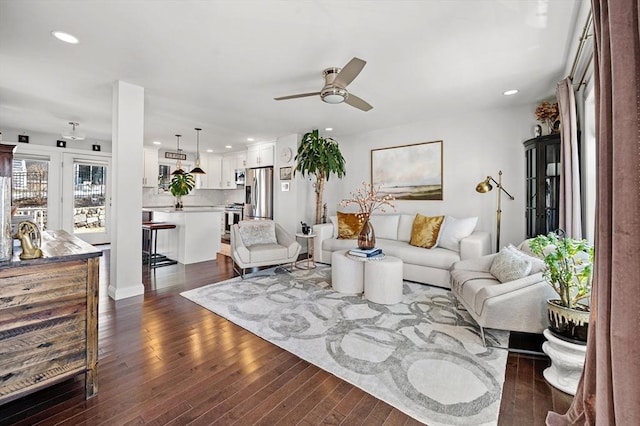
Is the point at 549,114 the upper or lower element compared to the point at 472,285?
upper

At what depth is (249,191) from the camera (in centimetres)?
700

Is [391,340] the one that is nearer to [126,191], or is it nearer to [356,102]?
[356,102]

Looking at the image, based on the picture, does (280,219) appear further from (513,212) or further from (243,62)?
(513,212)

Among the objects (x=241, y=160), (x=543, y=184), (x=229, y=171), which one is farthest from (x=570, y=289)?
(x=229, y=171)

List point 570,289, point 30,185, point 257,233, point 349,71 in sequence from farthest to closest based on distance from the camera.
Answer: point 30,185
point 257,233
point 349,71
point 570,289

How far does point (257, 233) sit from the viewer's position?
446 cm

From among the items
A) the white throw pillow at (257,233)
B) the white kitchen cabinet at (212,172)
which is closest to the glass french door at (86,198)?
the white kitchen cabinet at (212,172)

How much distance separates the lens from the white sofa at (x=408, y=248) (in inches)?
144

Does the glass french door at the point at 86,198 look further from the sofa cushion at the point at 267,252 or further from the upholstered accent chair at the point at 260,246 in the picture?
the sofa cushion at the point at 267,252

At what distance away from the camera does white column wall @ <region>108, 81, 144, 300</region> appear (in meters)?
3.23

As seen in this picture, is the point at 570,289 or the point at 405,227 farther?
the point at 405,227

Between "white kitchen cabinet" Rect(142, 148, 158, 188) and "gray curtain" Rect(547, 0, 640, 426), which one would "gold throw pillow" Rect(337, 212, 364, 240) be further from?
"white kitchen cabinet" Rect(142, 148, 158, 188)

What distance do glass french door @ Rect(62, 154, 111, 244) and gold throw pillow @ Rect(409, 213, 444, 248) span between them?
705cm

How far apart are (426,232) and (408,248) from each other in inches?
14.3
